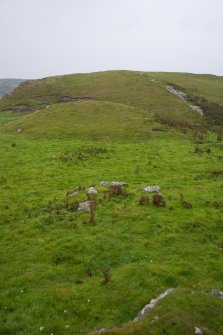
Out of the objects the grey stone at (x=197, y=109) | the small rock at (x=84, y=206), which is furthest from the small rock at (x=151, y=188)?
the grey stone at (x=197, y=109)

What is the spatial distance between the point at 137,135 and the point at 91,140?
6085 millimetres

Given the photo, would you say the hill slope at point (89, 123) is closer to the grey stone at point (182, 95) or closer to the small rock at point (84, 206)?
the grey stone at point (182, 95)

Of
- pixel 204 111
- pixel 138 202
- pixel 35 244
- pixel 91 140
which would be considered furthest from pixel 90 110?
pixel 35 244

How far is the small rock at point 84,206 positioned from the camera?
1034 inches

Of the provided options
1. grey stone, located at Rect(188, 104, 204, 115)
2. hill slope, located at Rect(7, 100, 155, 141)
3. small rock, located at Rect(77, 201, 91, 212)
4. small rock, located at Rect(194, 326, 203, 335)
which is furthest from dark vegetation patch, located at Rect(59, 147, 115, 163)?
small rock, located at Rect(194, 326, 203, 335)

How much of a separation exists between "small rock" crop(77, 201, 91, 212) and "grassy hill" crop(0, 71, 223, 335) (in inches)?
14.5

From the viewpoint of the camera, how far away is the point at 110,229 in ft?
76.4

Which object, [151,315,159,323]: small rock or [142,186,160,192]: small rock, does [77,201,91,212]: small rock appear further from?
[151,315,159,323]: small rock

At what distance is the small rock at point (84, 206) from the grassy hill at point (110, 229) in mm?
369

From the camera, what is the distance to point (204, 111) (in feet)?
222

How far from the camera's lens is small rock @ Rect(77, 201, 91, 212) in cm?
2627

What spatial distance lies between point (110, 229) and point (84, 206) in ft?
12.9

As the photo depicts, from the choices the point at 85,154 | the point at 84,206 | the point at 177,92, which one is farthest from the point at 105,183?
the point at 177,92

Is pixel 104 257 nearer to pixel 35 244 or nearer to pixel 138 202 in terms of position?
pixel 35 244
